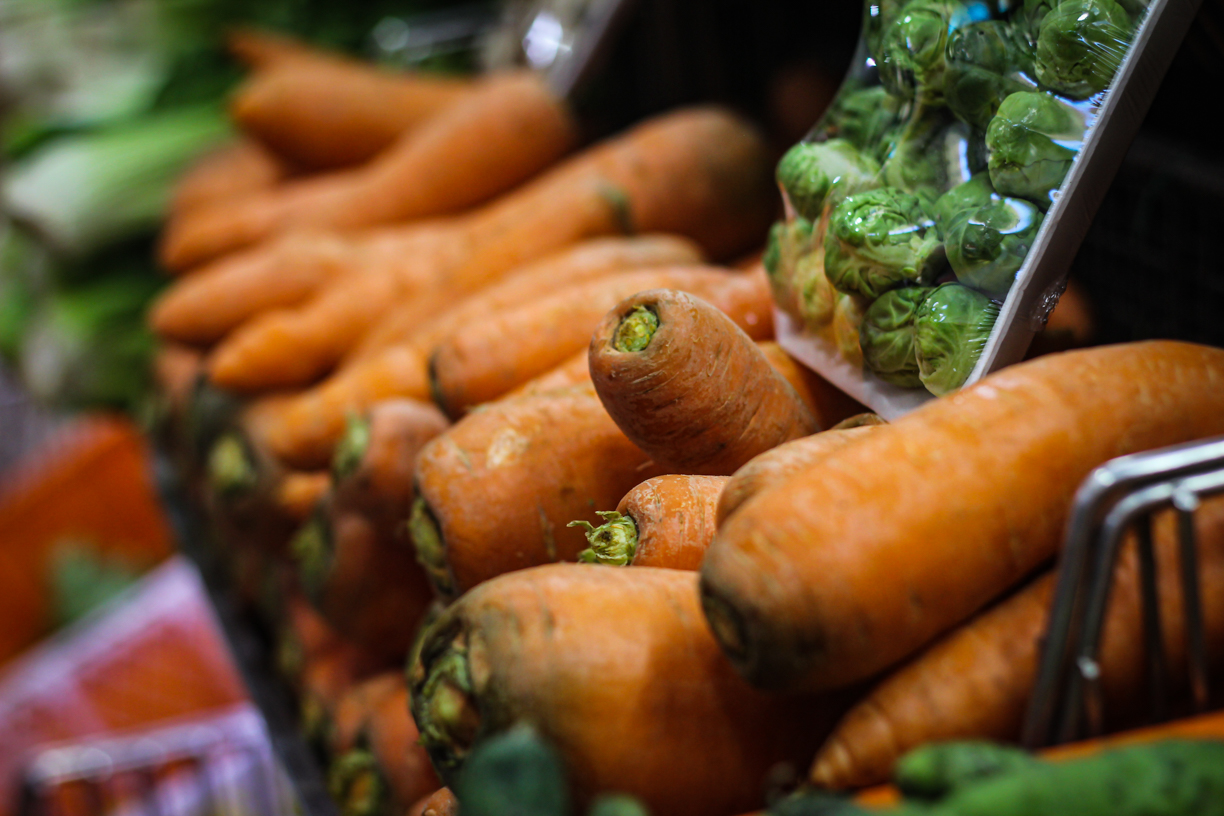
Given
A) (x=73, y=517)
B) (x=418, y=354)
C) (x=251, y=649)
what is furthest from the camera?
(x=73, y=517)

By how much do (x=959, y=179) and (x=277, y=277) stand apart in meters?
1.36

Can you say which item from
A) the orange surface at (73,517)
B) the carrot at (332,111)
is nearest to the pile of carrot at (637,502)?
the carrot at (332,111)

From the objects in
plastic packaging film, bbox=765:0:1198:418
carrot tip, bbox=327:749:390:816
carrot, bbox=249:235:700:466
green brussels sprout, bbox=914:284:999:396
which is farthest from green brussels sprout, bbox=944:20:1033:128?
carrot tip, bbox=327:749:390:816

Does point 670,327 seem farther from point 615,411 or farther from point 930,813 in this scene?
point 930,813

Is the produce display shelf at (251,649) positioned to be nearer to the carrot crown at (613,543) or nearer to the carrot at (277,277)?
the carrot at (277,277)

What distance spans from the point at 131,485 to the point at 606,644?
3.21m

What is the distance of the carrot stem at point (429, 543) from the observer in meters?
0.94

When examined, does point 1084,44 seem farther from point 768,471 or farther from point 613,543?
point 613,543

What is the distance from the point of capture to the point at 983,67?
0.80 metres

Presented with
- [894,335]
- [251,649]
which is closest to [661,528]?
[894,335]

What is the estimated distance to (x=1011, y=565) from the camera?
0.63 metres

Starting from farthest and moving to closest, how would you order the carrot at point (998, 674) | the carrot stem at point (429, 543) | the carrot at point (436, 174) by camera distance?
the carrot at point (436, 174) → the carrot stem at point (429, 543) → the carrot at point (998, 674)

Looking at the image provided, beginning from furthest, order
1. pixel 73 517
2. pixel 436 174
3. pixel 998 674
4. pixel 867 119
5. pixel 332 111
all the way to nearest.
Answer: pixel 73 517 → pixel 332 111 → pixel 436 174 → pixel 867 119 → pixel 998 674

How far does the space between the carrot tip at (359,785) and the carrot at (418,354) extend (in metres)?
0.45
